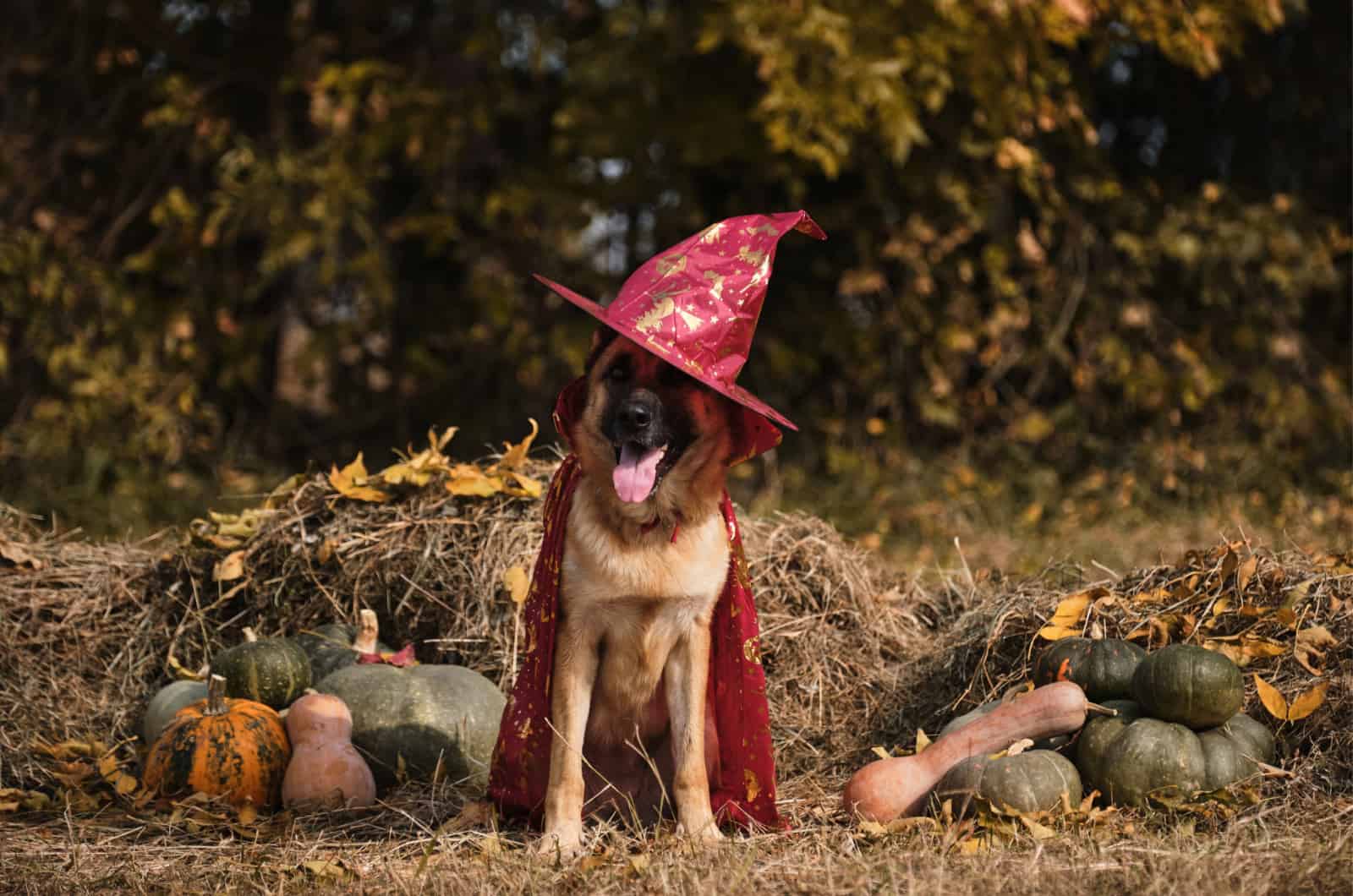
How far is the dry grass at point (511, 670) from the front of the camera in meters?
3.13

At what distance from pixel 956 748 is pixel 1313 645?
49.3 inches

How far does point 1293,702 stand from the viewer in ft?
12.9

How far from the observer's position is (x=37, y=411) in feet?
29.6

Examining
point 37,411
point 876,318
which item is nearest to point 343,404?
point 37,411

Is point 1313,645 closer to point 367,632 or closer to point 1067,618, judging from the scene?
point 1067,618

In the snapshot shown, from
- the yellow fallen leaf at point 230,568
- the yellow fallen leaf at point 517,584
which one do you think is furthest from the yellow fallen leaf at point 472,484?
the yellow fallen leaf at point 230,568

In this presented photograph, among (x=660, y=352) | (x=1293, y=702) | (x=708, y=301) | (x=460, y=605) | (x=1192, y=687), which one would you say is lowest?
(x=460, y=605)

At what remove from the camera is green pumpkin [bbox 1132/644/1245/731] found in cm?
367

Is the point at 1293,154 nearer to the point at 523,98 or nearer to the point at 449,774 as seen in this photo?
the point at 523,98

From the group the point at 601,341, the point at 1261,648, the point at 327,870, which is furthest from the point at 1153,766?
the point at 327,870

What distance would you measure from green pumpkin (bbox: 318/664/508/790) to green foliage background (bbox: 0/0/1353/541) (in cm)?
464

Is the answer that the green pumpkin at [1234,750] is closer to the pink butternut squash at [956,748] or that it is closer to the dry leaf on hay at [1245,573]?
the pink butternut squash at [956,748]

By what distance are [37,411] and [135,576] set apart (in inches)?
175

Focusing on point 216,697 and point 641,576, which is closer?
point 641,576
